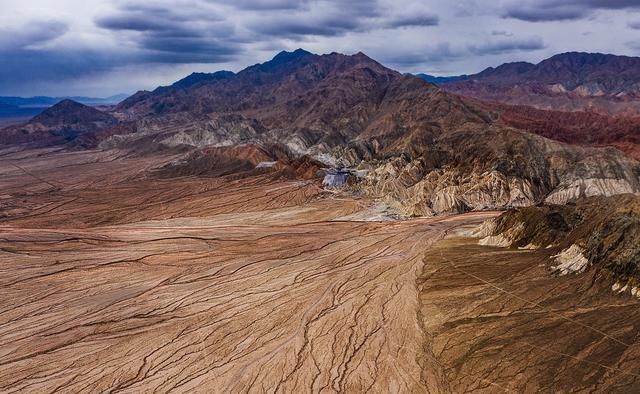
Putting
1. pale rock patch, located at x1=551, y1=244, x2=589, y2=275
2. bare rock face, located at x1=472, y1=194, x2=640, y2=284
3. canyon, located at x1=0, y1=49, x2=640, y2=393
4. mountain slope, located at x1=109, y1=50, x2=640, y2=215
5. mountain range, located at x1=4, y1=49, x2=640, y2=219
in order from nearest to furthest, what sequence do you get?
canyon, located at x1=0, y1=49, x2=640, y2=393
bare rock face, located at x1=472, y1=194, x2=640, y2=284
pale rock patch, located at x1=551, y1=244, x2=589, y2=275
mountain slope, located at x1=109, y1=50, x2=640, y2=215
mountain range, located at x1=4, y1=49, x2=640, y2=219

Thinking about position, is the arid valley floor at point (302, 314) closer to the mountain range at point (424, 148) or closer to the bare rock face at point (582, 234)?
the bare rock face at point (582, 234)

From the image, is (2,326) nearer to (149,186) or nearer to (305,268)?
(305,268)

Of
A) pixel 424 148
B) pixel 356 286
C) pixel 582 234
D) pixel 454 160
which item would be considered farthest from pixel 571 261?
pixel 424 148

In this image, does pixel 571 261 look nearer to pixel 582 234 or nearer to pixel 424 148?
pixel 582 234

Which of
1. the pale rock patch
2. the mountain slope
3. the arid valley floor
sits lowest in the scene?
the arid valley floor

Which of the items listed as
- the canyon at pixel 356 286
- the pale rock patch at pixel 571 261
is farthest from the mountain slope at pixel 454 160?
the pale rock patch at pixel 571 261

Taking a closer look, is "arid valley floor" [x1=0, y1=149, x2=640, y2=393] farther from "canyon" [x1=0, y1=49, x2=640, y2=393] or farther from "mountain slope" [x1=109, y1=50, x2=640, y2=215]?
"mountain slope" [x1=109, y1=50, x2=640, y2=215]

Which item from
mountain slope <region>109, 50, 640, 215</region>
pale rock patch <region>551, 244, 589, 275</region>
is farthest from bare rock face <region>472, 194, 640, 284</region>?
mountain slope <region>109, 50, 640, 215</region>

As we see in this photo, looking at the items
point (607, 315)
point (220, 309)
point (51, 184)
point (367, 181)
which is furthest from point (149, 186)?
point (607, 315)

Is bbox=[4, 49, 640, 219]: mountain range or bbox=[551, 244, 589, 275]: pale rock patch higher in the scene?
bbox=[4, 49, 640, 219]: mountain range
